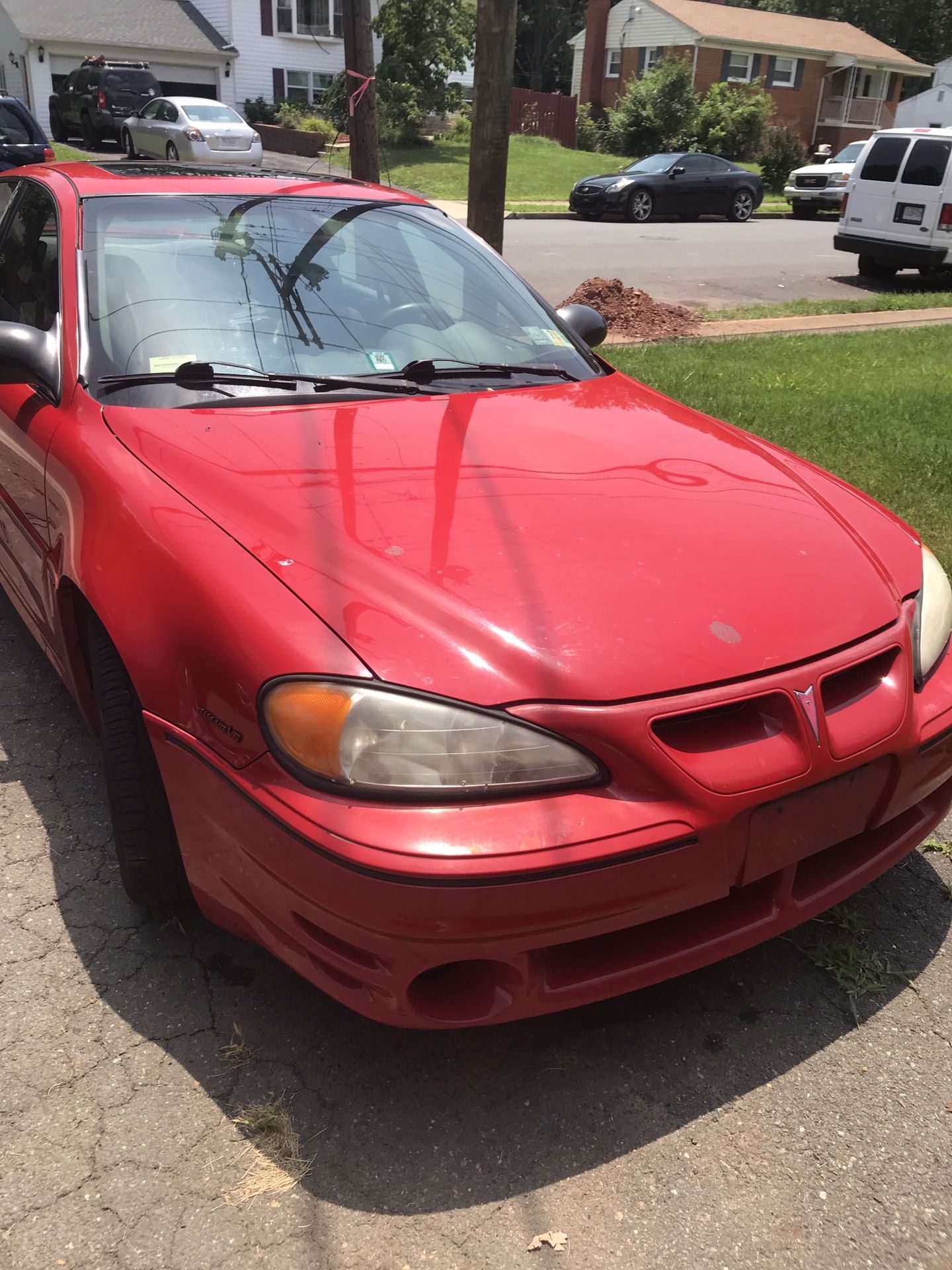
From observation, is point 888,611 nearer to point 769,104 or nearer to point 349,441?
point 349,441

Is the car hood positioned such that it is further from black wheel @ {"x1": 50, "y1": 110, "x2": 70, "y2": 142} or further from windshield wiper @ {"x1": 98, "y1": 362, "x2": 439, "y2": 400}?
black wheel @ {"x1": 50, "y1": 110, "x2": 70, "y2": 142}

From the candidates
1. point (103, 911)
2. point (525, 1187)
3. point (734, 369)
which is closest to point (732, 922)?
point (525, 1187)

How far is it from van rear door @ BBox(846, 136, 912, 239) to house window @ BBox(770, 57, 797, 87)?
30335 millimetres

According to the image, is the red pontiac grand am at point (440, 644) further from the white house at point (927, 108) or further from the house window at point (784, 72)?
the white house at point (927, 108)

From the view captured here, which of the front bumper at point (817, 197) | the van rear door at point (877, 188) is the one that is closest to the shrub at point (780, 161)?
the front bumper at point (817, 197)

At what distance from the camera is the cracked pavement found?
188cm

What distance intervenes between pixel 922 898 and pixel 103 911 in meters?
2.09

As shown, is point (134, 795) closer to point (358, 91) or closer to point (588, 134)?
point (358, 91)

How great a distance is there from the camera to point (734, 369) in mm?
8062

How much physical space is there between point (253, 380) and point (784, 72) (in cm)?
4482

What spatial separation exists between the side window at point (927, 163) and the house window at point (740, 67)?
28.5 metres

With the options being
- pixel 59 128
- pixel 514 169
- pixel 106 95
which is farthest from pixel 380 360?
pixel 59 128

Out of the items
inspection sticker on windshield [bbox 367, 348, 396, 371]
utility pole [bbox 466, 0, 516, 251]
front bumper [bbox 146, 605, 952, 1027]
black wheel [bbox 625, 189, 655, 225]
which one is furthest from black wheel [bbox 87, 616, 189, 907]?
black wheel [bbox 625, 189, 655, 225]

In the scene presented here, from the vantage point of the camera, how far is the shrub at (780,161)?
104 feet
